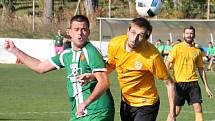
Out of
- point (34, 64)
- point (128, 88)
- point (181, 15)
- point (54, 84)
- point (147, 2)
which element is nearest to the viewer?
point (34, 64)

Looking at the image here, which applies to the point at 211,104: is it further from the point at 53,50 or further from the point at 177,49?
the point at 53,50

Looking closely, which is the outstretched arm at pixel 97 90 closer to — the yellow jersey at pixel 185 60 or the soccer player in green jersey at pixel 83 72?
the soccer player in green jersey at pixel 83 72

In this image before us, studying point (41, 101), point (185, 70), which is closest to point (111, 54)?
point (185, 70)

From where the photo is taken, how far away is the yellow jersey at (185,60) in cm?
1352

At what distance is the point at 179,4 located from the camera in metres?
48.4

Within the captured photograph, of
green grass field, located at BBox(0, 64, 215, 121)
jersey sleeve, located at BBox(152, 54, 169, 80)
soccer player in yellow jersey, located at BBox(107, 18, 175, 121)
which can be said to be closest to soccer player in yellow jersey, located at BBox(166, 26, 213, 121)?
green grass field, located at BBox(0, 64, 215, 121)

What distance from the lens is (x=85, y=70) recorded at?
23.8ft

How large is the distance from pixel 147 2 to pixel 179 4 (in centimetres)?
3097

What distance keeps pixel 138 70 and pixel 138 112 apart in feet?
1.62

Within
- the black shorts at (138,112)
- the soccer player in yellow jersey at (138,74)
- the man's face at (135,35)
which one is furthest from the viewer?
the black shorts at (138,112)

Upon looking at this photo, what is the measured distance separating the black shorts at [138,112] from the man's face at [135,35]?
779 mm

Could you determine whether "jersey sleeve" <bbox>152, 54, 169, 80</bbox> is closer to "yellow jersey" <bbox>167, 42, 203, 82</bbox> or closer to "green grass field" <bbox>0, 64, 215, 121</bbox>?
"yellow jersey" <bbox>167, 42, 203, 82</bbox>

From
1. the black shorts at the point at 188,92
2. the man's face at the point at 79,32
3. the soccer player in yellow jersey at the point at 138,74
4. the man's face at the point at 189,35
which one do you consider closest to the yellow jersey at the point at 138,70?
the soccer player in yellow jersey at the point at 138,74

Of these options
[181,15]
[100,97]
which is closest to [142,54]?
[100,97]
